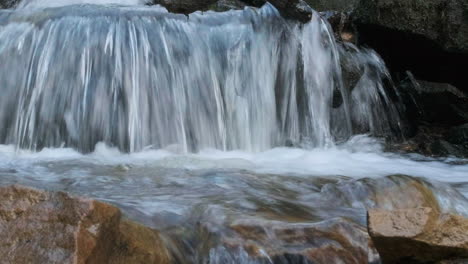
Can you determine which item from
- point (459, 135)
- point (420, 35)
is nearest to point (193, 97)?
point (420, 35)

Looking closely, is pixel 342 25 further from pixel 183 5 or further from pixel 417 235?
pixel 417 235

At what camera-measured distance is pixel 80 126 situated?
5.78 meters

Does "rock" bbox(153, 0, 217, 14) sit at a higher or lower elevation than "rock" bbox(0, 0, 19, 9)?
lower

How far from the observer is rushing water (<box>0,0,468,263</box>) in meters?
5.46

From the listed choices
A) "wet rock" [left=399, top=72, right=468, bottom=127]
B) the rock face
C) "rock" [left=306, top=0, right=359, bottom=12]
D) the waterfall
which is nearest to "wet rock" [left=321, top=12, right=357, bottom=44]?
the waterfall

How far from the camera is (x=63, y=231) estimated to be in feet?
6.35

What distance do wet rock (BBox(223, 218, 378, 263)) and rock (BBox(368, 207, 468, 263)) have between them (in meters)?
0.09

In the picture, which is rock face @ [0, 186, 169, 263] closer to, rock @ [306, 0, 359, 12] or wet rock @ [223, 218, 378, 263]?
wet rock @ [223, 218, 378, 263]

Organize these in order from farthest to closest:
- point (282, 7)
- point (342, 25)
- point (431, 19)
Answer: point (342, 25)
point (282, 7)
point (431, 19)

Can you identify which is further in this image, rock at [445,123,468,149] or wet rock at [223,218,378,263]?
rock at [445,123,468,149]

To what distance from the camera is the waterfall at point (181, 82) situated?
5844 millimetres

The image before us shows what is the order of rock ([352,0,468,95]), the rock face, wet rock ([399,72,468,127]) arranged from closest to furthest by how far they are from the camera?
the rock face < rock ([352,0,468,95]) < wet rock ([399,72,468,127])

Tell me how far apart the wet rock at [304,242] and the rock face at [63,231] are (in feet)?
1.39

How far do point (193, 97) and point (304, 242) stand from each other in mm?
3888
